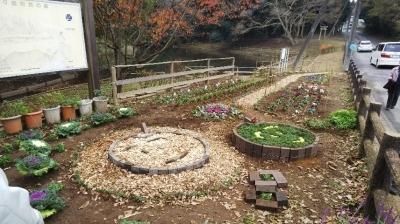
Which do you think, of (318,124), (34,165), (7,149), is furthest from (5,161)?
(318,124)

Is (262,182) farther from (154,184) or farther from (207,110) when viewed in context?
(207,110)

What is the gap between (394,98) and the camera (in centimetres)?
895

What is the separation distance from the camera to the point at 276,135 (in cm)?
573

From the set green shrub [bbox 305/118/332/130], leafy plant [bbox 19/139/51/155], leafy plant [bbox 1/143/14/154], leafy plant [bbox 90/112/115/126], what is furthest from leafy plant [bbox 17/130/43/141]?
green shrub [bbox 305/118/332/130]

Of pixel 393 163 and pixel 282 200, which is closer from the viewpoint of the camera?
pixel 393 163

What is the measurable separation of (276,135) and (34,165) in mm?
4123

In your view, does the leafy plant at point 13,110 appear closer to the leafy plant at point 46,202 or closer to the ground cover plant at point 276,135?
the leafy plant at point 46,202

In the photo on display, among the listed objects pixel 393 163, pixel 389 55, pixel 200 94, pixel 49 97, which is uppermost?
pixel 393 163

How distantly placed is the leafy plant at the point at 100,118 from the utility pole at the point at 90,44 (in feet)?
4.12

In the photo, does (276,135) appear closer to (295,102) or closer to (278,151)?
(278,151)

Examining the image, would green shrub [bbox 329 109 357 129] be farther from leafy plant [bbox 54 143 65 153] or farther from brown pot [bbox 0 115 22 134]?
brown pot [bbox 0 115 22 134]

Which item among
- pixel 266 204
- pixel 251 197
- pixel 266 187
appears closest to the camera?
pixel 266 204

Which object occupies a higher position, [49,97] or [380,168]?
[380,168]

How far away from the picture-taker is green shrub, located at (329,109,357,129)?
22.2ft
